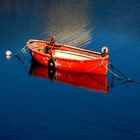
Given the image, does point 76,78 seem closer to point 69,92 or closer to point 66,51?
point 69,92

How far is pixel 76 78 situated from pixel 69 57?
13.2 ft

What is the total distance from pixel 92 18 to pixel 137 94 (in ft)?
109

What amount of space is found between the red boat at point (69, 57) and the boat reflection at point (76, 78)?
1.80 feet

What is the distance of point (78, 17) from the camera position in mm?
73375

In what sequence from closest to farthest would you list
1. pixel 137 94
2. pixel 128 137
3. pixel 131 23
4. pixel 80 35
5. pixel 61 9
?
pixel 128 137, pixel 137 94, pixel 80 35, pixel 131 23, pixel 61 9

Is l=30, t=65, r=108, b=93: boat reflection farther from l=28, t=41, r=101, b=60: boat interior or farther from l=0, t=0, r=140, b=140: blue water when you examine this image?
l=28, t=41, r=101, b=60: boat interior

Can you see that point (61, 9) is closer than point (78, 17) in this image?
No

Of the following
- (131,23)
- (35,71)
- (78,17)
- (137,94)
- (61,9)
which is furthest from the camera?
(61,9)

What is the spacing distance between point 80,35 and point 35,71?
15.8 meters

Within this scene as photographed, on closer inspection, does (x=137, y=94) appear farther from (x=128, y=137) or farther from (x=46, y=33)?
(x=46, y=33)

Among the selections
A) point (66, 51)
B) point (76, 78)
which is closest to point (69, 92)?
point (76, 78)

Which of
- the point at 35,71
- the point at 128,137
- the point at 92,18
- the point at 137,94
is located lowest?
the point at 128,137

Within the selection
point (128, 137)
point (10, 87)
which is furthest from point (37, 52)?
point (128, 137)

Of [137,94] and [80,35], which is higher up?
[80,35]
